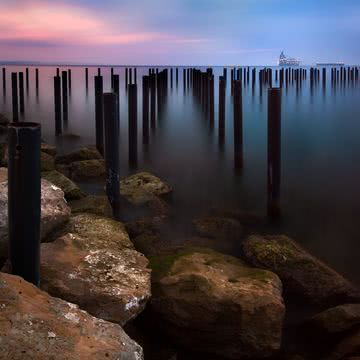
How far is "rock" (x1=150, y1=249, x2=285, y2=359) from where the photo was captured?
3.62 meters

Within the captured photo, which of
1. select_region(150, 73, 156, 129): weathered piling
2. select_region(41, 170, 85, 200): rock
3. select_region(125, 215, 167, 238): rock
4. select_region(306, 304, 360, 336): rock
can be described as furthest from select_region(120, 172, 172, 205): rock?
select_region(150, 73, 156, 129): weathered piling

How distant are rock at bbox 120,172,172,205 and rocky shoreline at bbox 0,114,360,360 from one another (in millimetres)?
2544

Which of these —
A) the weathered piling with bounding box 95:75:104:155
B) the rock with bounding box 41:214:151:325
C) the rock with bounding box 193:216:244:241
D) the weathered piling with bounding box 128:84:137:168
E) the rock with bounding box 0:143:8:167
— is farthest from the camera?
the weathered piling with bounding box 95:75:104:155

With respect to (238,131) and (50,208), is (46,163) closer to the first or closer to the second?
(238,131)

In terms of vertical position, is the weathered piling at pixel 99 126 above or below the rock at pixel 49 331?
above

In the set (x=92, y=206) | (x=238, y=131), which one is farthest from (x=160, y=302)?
(x=238, y=131)

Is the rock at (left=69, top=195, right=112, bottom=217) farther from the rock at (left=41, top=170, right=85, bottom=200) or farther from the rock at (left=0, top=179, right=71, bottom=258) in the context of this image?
the rock at (left=0, top=179, right=71, bottom=258)

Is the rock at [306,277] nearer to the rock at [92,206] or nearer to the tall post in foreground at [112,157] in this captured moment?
the rock at [92,206]

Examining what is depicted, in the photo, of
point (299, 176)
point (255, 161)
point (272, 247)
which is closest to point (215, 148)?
point (255, 161)

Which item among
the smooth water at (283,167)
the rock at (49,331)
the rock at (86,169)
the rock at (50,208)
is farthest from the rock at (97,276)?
the rock at (86,169)

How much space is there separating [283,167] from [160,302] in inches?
335

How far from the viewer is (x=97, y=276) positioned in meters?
3.51

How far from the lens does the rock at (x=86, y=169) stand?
9.47 metres

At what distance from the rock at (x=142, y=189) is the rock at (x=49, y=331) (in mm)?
4917
